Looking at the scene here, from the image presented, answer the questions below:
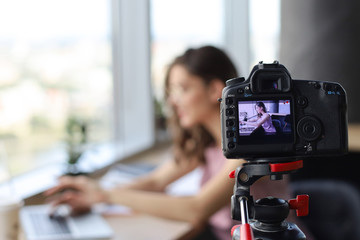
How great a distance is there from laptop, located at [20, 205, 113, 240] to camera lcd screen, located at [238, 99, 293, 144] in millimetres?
879

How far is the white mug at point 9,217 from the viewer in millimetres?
1160

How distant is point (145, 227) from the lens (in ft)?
5.26

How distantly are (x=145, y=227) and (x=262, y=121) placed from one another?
102cm

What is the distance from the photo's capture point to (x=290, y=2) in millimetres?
2697

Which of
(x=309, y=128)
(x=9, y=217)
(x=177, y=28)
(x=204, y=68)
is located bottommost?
(x=9, y=217)

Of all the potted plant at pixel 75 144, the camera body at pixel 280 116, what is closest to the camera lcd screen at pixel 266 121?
the camera body at pixel 280 116

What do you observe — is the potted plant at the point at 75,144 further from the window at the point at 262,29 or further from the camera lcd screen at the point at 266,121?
the window at the point at 262,29

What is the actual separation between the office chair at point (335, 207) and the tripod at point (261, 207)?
1382 mm

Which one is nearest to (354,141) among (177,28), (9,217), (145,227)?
(145,227)

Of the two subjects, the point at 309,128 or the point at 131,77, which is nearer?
the point at 309,128

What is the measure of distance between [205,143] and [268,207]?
1.28 m

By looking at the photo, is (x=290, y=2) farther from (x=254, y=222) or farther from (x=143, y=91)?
(x=254, y=222)

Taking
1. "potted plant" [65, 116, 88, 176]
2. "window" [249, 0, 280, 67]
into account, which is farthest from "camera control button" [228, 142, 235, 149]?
"window" [249, 0, 280, 67]

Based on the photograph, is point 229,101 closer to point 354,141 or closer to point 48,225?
point 48,225
